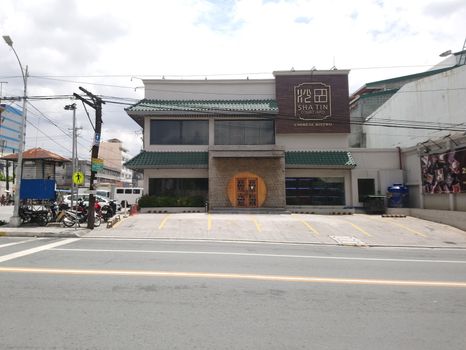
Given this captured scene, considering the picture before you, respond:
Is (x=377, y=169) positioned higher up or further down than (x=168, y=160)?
further down

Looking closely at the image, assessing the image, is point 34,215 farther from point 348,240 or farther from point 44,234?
point 348,240

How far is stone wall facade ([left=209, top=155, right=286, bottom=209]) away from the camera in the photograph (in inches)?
966

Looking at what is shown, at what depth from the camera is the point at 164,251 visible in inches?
446

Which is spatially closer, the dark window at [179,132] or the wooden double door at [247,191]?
the wooden double door at [247,191]

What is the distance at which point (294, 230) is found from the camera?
17766mm

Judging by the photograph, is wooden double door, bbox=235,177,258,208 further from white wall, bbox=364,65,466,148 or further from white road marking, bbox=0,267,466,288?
white road marking, bbox=0,267,466,288

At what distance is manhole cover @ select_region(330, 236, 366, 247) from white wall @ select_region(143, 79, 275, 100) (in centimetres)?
1404

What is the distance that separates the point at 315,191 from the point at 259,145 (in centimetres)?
523

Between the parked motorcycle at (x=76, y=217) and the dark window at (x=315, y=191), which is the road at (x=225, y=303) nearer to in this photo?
the parked motorcycle at (x=76, y=217)

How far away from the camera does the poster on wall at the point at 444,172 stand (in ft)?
63.8

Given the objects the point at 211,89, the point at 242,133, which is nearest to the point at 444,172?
the point at 242,133

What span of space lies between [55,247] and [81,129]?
34197 mm

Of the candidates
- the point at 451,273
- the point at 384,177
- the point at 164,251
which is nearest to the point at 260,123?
the point at 384,177

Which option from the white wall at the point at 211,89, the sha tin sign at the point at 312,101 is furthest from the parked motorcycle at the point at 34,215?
the sha tin sign at the point at 312,101
